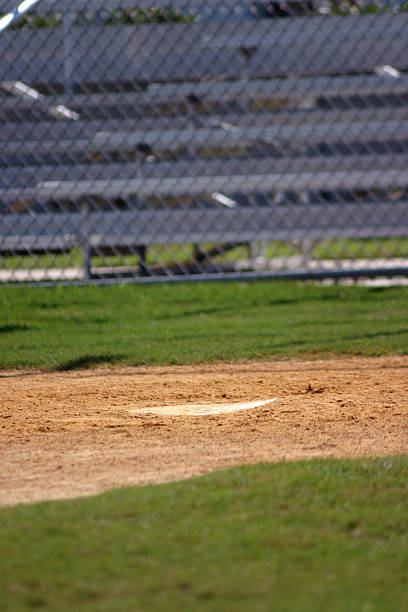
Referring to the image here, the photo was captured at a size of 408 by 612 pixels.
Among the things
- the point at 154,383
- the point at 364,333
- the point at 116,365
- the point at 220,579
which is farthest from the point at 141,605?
the point at 364,333

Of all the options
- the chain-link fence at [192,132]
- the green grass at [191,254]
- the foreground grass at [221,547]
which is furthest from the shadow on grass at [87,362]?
the green grass at [191,254]

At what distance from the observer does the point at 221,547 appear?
2.13 metres

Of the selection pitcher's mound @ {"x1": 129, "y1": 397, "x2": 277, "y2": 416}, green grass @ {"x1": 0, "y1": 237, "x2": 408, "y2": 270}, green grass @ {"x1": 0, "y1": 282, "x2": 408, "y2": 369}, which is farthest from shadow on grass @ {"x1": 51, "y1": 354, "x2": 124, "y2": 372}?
green grass @ {"x1": 0, "y1": 237, "x2": 408, "y2": 270}

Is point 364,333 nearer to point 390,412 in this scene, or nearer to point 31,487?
point 390,412

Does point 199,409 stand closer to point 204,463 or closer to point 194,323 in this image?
point 204,463

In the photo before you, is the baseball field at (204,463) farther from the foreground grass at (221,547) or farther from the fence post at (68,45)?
the fence post at (68,45)

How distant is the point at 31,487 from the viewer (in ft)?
9.06

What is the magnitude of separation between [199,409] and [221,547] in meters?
1.84

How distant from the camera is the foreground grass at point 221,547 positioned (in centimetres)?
186

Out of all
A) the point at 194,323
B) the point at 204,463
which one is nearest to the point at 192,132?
the point at 194,323

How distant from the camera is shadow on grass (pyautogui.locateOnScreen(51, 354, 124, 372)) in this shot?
16.9ft

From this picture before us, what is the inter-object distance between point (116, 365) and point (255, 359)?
0.94 metres

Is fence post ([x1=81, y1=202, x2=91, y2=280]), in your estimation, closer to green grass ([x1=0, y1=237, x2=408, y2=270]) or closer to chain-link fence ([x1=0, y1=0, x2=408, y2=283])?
chain-link fence ([x1=0, y1=0, x2=408, y2=283])

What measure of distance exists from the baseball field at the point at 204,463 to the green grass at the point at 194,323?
1.2 inches
